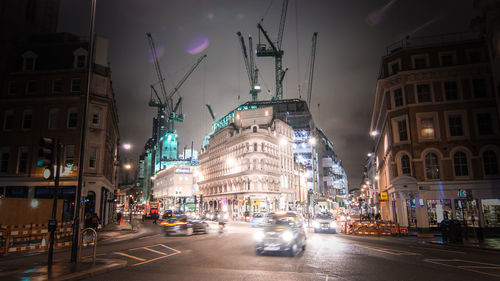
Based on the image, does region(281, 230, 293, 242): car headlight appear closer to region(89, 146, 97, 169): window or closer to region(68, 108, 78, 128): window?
region(89, 146, 97, 169): window

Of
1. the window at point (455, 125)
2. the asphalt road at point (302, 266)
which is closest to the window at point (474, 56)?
the window at point (455, 125)

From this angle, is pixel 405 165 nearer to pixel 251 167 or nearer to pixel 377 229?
pixel 377 229

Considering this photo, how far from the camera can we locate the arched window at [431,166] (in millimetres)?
30031

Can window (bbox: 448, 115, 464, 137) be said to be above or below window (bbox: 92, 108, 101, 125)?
below

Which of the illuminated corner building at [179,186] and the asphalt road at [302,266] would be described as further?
the illuminated corner building at [179,186]

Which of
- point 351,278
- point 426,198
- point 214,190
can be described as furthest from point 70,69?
point 214,190

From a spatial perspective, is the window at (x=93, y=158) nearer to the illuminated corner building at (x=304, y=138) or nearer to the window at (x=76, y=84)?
the window at (x=76, y=84)

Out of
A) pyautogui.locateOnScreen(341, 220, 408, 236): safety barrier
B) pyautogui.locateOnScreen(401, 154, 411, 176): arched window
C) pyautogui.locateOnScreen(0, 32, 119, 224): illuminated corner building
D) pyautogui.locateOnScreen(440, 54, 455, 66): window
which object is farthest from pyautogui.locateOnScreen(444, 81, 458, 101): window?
pyautogui.locateOnScreen(0, 32, 119, 224): illuminated corner building

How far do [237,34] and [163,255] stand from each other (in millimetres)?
134089

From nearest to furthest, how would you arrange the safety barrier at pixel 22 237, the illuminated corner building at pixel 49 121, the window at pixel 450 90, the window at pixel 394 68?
1. the safety barrier at pixel 22 237
2. the window at pixel 450 90
3. the illuminated corner building at pixel 49 121
4. the window at pixel 394 68

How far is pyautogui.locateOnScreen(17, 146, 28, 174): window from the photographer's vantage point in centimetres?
3262

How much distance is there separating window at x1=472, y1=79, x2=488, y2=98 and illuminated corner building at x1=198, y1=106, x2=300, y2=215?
4334 centimetres

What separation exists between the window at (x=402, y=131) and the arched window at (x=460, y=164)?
470 centimetres

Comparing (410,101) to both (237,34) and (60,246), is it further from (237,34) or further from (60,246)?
(237,34)
